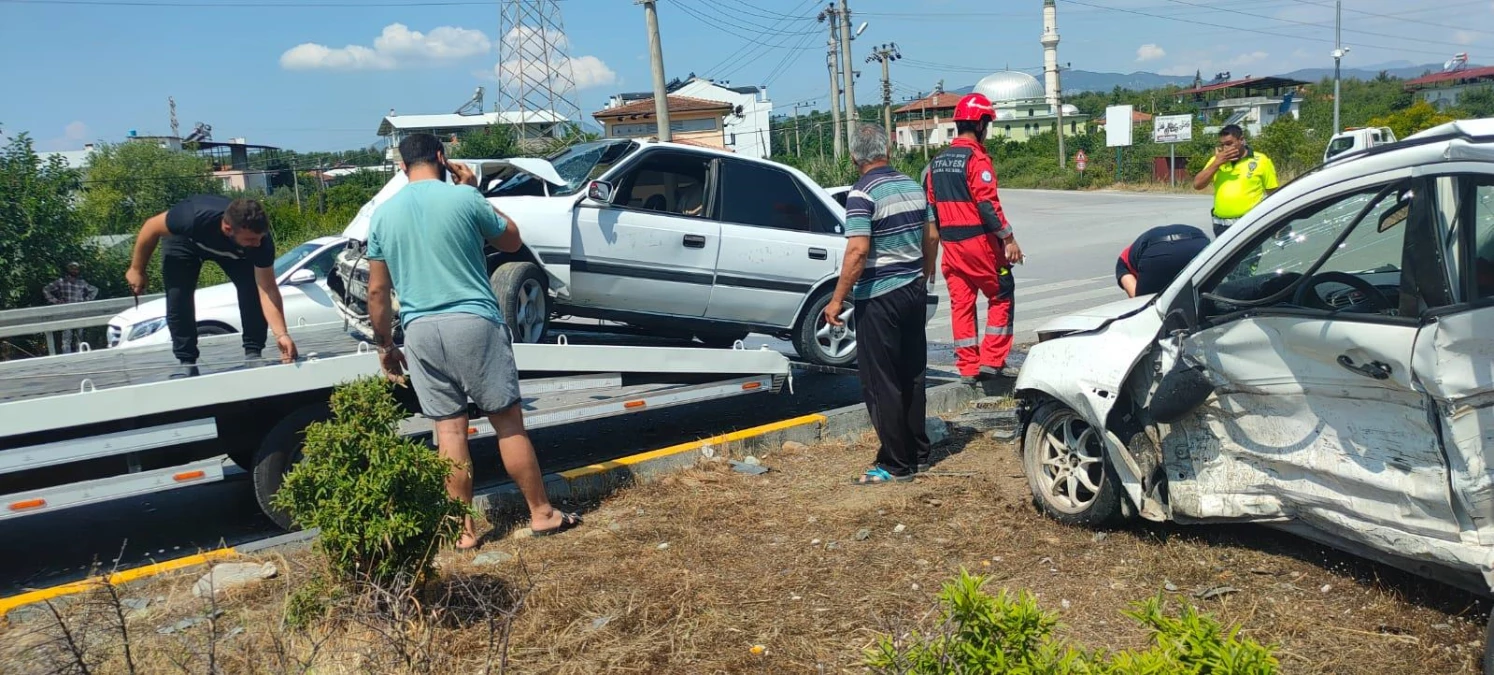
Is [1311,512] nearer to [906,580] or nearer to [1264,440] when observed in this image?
[1264,440]

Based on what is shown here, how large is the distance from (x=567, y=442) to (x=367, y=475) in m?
3.84

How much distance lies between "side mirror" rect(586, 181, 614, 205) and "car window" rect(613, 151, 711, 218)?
0.60 feet

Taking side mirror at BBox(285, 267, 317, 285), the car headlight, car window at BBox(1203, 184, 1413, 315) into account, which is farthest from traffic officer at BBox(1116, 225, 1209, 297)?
the car headlight

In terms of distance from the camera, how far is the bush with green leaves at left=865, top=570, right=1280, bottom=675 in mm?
2266

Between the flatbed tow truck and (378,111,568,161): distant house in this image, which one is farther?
(378,111,568,161): distant house

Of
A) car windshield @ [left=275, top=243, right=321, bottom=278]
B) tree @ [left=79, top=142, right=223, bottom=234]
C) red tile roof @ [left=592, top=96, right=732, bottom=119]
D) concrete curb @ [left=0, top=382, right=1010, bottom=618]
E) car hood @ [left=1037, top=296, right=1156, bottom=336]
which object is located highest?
red tile roof @ [left=592, top=96, right=732, bottom=119]

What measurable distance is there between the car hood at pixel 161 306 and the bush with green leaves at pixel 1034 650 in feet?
24.6

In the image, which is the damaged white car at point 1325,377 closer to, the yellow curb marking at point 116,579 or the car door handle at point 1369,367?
the car door handle at point 1369,367

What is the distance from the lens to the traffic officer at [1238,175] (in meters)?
8.13

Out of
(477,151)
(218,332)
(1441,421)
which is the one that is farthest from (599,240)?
(477,151)

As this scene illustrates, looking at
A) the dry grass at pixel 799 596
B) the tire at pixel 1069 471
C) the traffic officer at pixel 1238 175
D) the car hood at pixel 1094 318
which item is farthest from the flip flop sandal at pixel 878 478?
the traffic officer at pixel 1238 175

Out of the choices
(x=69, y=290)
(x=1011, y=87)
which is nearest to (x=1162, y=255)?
(x=69, y=290)

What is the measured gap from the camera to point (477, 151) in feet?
141

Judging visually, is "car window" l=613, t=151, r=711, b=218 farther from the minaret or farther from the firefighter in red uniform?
the minaret
